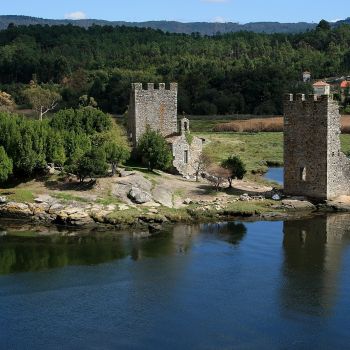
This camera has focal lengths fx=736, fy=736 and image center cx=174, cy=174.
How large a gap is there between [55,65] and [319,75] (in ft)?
130

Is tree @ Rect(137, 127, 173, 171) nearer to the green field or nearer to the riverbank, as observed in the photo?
the riverbank

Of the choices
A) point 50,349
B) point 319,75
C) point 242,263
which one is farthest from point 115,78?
point 50,349

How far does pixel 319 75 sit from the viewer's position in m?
109

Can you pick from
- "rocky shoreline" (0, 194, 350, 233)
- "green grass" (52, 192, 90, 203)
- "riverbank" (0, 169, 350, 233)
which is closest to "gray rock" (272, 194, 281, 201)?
"riverbank" (0, 169, 350, 233)

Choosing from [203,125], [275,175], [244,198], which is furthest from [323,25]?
[244,198]

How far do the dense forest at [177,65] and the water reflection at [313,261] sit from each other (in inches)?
2038

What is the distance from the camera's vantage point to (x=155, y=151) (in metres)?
44.3

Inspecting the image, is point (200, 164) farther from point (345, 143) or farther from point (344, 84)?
point (344, 84)

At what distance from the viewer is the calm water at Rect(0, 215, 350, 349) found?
2334 centimetres

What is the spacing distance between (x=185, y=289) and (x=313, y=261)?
6571 mm

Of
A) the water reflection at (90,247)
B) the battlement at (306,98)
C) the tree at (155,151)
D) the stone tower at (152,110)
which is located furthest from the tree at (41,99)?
the water reflection at (90,247)

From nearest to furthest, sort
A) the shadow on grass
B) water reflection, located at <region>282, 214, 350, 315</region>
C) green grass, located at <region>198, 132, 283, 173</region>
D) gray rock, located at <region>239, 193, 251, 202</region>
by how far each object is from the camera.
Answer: water reflection, located at <region>282, 214, 350, 315</region>
the shadow on grass
gray rock, located at <region>239, 193, 251, 202</region>
green grass, located at <region>198, 132, 283, 173</region>

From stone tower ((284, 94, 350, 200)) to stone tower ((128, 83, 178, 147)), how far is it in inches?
373

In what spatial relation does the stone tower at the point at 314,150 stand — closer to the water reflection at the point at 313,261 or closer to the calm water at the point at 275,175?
the water reflection at the point at 313,261
